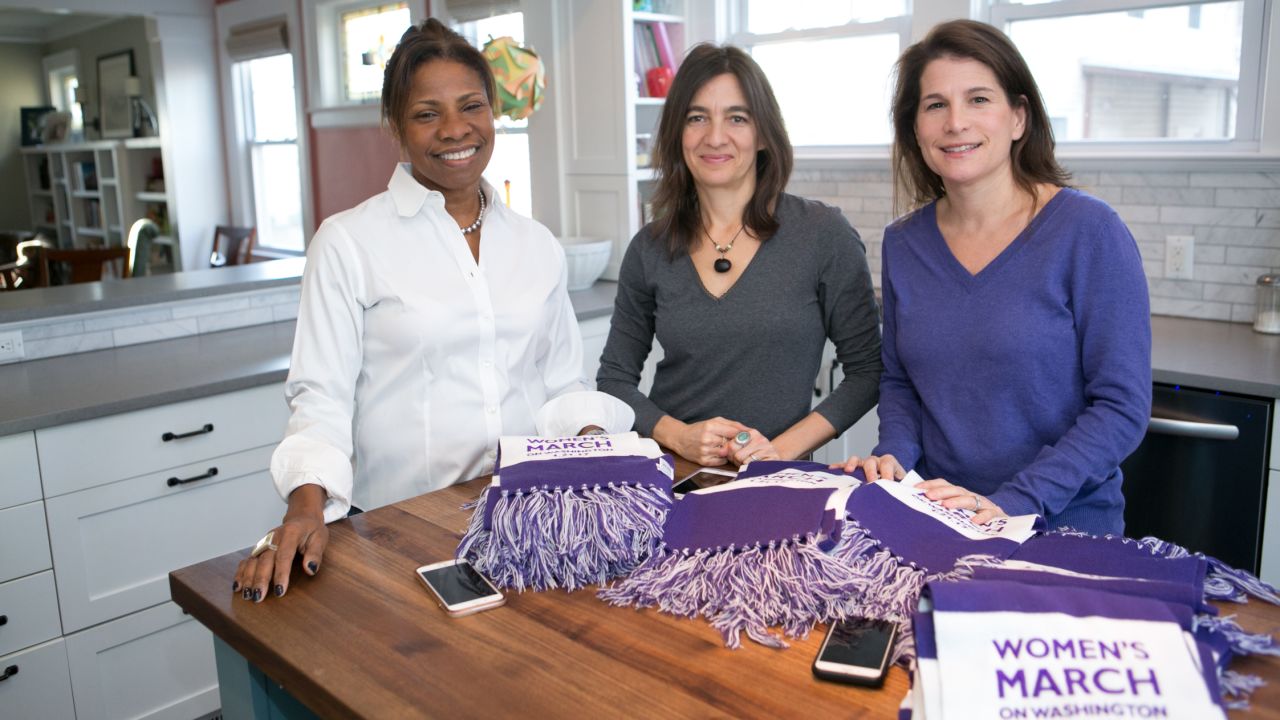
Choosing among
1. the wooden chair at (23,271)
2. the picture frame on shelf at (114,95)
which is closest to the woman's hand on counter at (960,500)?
the wooden chair at (23,271)

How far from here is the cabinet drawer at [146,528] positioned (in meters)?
2.44

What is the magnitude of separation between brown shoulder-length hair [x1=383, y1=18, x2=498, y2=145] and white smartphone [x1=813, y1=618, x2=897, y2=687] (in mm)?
1144

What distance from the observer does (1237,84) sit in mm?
2938

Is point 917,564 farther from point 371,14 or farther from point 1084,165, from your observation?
point 371,14

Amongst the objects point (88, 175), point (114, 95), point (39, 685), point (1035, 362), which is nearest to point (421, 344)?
point (1035, 362)

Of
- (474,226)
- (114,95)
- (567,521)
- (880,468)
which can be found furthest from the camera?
(114,95)

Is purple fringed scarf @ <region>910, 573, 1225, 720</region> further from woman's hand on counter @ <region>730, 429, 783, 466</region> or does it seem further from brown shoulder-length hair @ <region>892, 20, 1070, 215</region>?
brown shoulder-length hair @ <region>892, 20, 1070, 215</region>

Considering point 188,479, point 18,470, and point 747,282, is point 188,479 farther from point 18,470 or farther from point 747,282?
point 747,282

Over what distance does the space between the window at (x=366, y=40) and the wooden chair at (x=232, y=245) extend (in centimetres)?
151

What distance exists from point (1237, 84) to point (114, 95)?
27.9 ft

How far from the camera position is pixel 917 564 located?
46.4 inches

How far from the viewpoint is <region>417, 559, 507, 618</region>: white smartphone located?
1.21 meters

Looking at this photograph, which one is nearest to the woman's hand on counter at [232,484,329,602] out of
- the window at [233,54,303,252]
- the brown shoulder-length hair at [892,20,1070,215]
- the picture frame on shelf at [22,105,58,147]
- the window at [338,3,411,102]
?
the brown shoulder-length hair at [892,20,1070,215]

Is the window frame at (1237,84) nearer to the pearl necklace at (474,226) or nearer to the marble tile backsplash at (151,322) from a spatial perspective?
the pearl necklace at (474,226)
